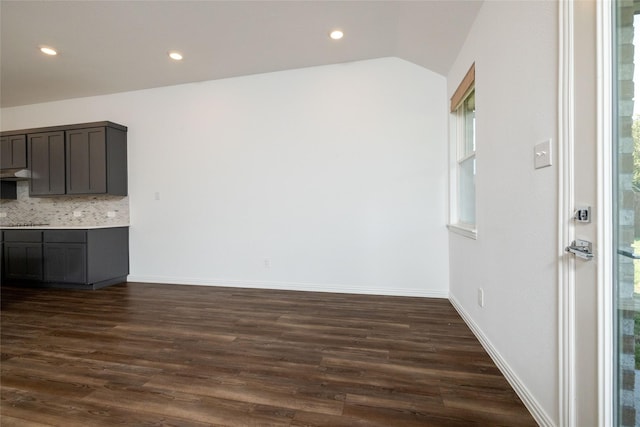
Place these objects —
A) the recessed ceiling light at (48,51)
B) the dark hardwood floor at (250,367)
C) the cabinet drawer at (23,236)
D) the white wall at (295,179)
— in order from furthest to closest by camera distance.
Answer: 1. the cabinet drawer at (23,236)
2. the white wall at (295,179)
3. the recessed ceiling light at (48,51)
4. the dark hardwood floor at (250,367)

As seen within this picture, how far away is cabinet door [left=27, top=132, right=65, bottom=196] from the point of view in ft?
13.0

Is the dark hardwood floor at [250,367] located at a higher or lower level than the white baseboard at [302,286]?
lower

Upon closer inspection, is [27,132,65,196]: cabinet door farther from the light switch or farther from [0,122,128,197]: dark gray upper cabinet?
the light switch

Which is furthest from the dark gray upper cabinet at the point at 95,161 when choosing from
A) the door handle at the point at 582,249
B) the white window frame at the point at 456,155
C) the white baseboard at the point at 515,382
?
the door handle at the point at 582,249

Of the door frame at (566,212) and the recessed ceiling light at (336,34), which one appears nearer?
the door frame at (566,212)

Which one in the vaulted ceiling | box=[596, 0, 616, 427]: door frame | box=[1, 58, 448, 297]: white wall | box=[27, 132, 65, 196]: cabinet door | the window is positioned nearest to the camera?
box=[596, 0, 616, 427]: door frame

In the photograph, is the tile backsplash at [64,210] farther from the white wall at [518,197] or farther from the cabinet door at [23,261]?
the white wall at [518,197]

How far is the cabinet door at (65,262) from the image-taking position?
3.60m

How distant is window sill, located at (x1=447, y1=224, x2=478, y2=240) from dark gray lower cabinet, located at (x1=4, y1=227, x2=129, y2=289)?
4522 millimetres

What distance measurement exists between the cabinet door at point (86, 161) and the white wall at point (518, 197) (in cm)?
463

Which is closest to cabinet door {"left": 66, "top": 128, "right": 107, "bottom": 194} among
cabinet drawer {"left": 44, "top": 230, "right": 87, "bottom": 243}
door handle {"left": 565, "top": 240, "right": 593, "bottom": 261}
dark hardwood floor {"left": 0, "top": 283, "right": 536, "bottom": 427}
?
cabinet drawer {"left": 44, "top": 230, "right": 87, "bottom": 243}

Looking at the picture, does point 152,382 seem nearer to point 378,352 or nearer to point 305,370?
point 305,370

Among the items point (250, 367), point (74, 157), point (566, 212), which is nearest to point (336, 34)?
point (566, 212)

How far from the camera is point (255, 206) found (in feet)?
11.9
